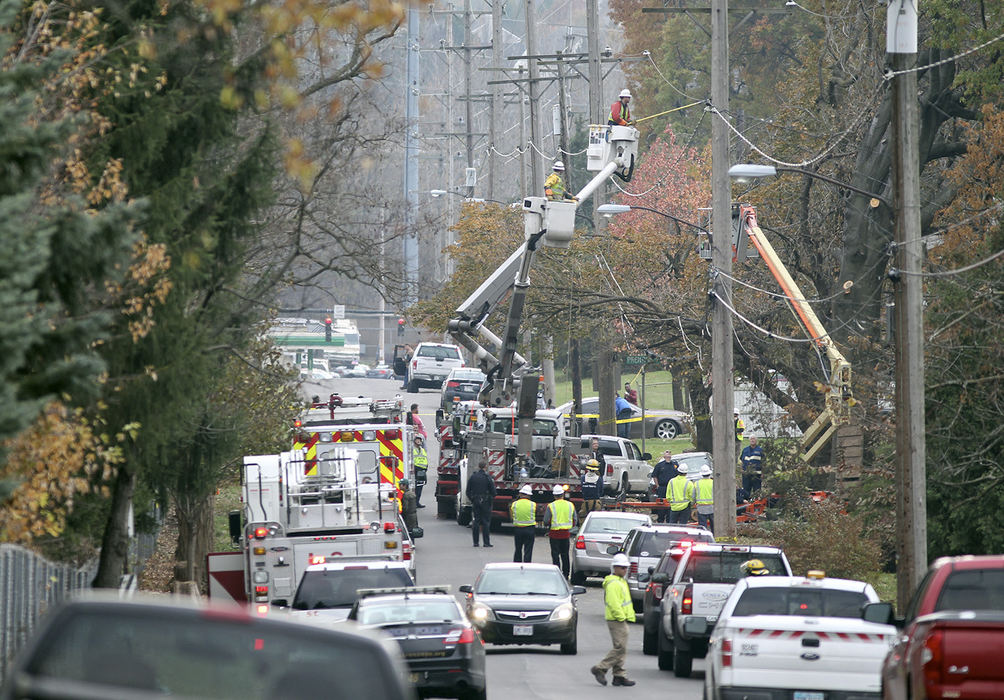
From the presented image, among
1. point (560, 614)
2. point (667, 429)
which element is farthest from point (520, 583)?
point (667, 429)

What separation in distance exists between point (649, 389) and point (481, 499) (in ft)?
164

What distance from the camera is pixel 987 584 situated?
11.7m

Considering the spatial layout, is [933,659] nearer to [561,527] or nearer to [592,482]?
[561,527]

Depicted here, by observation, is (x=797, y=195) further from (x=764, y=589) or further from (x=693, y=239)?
(x=764, y=589)

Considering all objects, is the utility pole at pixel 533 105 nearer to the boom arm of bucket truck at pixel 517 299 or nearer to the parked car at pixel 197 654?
the boom arm of bucket truck at pixel 517 299

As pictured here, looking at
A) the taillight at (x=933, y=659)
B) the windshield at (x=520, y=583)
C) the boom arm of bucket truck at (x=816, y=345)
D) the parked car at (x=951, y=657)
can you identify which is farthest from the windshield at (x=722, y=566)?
the boom arm of bucket truck at (x=816, y=345)

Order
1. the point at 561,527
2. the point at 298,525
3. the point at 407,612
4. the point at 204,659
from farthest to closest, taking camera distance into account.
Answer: the point at 561,527
the point at 298,525
the point at 407,612
the point at 204,659

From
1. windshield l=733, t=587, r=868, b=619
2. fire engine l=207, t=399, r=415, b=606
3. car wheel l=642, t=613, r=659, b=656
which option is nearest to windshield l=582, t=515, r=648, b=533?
fire engine l=207, t=399, r=415, b=606

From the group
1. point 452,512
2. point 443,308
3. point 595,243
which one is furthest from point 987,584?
point 443,308

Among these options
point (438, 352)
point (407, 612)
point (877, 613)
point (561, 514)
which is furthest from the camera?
point (438, 352)

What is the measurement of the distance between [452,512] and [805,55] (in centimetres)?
1785

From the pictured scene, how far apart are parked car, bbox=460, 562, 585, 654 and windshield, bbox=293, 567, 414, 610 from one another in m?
2.39

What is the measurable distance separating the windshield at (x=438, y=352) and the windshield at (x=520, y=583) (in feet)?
159

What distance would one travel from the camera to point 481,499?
31.5m
